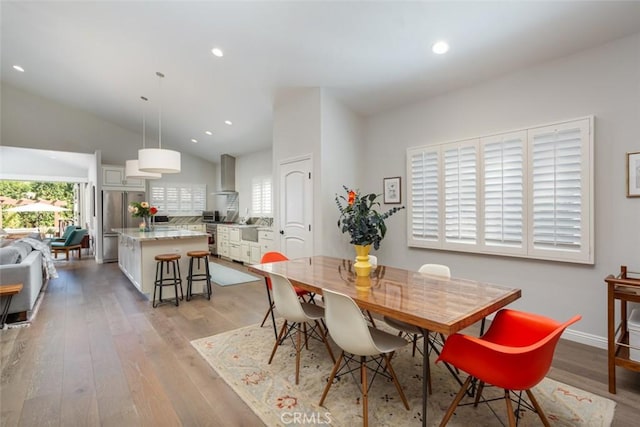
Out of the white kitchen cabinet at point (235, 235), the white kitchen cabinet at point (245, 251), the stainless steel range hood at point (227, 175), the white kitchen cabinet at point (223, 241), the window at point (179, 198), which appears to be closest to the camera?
the white kitchen cabinet at point (245, 251)

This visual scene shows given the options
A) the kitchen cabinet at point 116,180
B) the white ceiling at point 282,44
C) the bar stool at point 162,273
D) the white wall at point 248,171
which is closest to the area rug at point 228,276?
the bar stool at point 162,273

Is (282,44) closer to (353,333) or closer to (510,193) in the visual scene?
(510,193)

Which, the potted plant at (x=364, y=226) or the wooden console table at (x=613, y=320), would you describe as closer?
the wooden console table at (x=613, y=320)

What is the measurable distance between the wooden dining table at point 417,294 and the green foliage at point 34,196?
11.9 meters

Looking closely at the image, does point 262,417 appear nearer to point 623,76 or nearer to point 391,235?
point 391,235

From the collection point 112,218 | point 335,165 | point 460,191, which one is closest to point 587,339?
point 460,191

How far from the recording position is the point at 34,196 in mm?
11016

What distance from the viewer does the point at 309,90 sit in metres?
4.04

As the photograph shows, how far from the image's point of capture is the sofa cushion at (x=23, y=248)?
401 centimetres

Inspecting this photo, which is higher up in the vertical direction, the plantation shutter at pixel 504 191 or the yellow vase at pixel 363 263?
the plantation shutter at pixel 504 191

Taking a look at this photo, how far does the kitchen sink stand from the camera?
656cm

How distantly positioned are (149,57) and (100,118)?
4360 millimetres

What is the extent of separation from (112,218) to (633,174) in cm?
901
